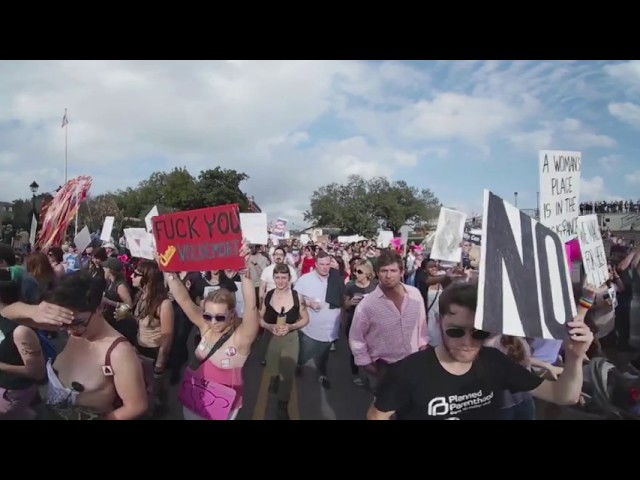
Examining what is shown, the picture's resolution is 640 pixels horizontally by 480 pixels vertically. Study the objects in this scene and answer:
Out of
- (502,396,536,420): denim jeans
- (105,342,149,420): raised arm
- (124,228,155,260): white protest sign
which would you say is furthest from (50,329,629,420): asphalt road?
(124,228,155,260): white protest sign

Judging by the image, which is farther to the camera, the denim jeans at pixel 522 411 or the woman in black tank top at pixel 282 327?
the woman in black tank top at pixel 282 327

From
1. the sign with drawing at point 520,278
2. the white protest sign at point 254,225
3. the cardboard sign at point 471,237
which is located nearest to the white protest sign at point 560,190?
the sign with drawing at point 520,278

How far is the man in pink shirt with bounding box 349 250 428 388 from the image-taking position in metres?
4.13

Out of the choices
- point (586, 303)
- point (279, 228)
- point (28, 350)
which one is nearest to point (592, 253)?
point (586, 303)

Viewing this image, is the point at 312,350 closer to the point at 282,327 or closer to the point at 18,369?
the point at 282,327

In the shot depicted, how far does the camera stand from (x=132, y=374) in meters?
3.22

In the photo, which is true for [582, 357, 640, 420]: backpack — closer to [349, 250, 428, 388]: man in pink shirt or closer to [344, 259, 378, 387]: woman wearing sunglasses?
[349, 250, 428, 388]: man in pink shirt

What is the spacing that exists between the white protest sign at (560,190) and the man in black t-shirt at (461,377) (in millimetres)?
829

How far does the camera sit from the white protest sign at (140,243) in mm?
4980

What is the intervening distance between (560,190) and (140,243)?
4052 millimetres

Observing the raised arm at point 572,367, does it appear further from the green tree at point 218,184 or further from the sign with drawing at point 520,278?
the green tree at point 218,184

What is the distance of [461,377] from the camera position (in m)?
2.92

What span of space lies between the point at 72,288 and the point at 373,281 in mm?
4159
